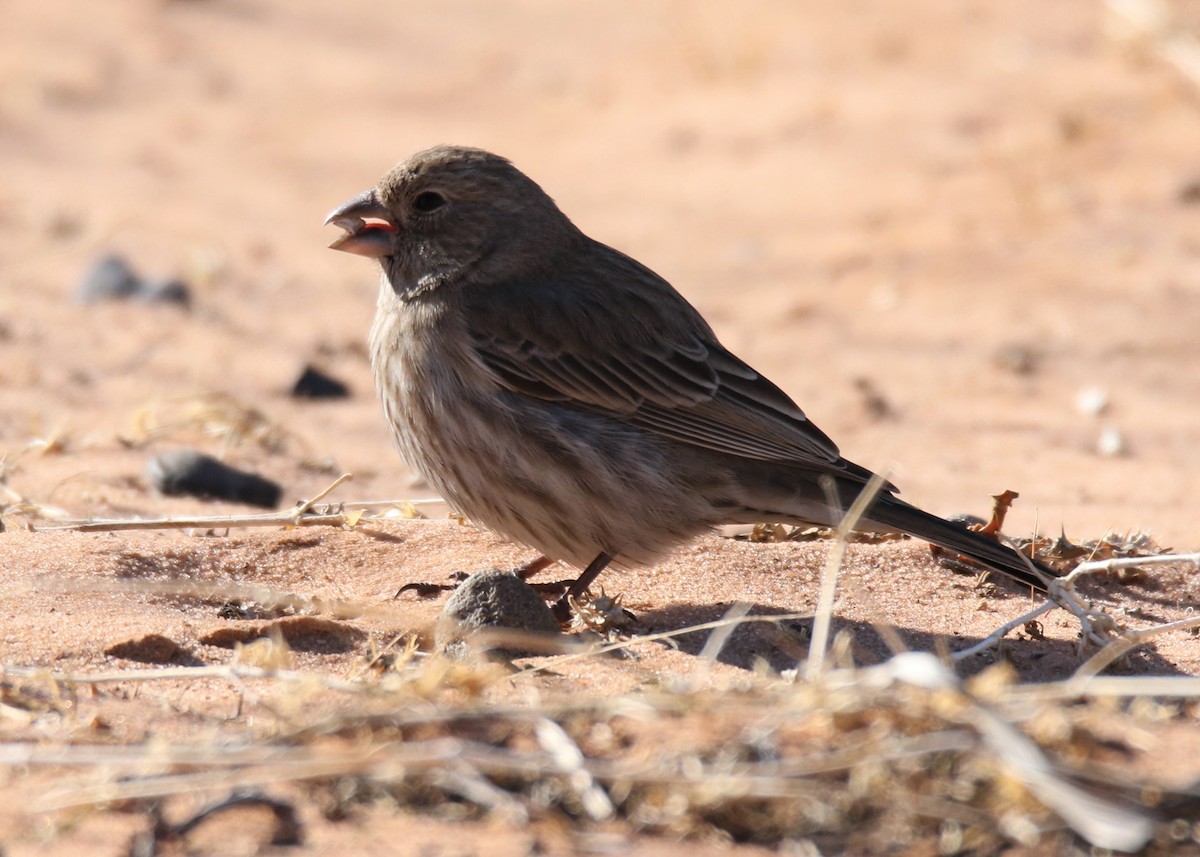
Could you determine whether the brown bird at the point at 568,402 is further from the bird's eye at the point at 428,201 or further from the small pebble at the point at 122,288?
the small pebble at the point at 122,288

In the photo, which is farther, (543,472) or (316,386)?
(316,386)

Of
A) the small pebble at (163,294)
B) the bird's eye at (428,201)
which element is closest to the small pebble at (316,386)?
the small pebble at (163,294)

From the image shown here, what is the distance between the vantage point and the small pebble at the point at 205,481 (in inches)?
227

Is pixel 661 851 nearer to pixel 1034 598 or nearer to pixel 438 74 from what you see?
pixel 1034 598

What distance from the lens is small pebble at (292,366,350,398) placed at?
24.5 ft

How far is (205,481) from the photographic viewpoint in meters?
5.81

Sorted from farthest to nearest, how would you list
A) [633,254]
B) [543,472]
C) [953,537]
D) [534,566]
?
[633,254] → [534,566] → [543,472] → [953,537]

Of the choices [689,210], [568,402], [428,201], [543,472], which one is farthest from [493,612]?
[689,210]

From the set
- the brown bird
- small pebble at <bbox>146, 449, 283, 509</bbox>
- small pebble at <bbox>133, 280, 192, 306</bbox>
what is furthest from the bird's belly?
small pebble at <bbox>133, 280, 192, 306</bbox>

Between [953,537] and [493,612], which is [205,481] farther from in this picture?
[953,537]

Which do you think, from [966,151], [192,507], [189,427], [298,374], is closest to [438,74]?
[966,151]

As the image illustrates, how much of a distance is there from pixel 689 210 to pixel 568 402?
569cm

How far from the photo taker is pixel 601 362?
16.4 feet

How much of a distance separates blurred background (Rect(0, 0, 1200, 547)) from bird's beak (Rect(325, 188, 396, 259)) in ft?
3.64
